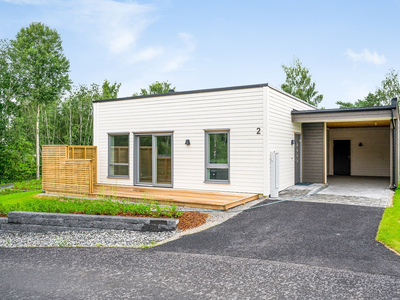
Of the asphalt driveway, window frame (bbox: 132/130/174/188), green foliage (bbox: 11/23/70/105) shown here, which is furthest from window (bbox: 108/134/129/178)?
green foliage (bbox: 11/23/70/105)

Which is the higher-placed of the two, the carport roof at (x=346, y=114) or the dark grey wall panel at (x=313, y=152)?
the carport roof at (x=346, y=114)

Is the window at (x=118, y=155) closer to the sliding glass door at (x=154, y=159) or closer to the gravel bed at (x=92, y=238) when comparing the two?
the sliding glass door at (x=154, y=159)

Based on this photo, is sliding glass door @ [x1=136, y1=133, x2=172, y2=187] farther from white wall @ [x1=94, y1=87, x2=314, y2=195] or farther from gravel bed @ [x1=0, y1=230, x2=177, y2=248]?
gravel bed @ [x1=0, y1=230, x2=177, y2=248]

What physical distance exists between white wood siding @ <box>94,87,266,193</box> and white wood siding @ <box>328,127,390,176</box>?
6.93 meters

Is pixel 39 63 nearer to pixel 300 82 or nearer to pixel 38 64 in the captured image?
pixel 38 64

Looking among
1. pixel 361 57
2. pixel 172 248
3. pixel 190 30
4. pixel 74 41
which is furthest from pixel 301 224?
pixel 361 57

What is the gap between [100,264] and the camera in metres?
4.47

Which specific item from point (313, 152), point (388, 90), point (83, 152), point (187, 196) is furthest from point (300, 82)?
point (187, 196)

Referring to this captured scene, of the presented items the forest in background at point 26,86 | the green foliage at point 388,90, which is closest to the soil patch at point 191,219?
the forest in background at point 26,86

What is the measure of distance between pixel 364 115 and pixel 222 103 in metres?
4.32

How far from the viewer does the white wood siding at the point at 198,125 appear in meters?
9.48

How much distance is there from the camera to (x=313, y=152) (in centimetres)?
1212

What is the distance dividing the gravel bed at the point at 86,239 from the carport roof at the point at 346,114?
6.95 metres

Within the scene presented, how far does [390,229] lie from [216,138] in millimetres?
5340
